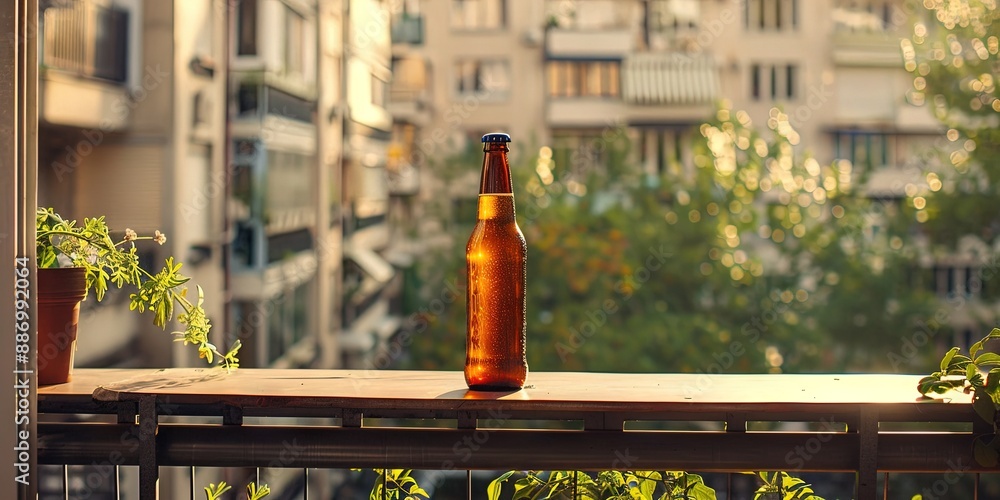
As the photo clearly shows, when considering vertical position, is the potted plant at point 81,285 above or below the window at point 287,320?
above

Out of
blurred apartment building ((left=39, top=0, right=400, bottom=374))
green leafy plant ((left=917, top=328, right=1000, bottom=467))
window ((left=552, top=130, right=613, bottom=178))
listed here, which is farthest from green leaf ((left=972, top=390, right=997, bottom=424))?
window ((left=552, top=130, right=613, bottom=178))

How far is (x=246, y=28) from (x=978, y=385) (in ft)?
32.4

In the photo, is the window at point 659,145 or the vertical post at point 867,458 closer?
the vertical post at point 867,458

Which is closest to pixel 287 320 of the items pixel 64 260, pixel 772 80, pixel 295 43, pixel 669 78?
pixel 295 43

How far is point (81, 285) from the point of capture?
157 cm

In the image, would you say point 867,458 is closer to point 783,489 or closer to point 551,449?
point 783,489

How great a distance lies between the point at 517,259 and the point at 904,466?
569 millimetres

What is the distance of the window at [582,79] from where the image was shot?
65.8 ft

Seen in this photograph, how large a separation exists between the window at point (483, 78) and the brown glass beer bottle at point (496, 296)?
19.0 metres

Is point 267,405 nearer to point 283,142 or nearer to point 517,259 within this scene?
point 517,259

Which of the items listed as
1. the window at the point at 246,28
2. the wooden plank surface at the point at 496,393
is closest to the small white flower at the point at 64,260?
the wooden plank surface at the point at 496,393

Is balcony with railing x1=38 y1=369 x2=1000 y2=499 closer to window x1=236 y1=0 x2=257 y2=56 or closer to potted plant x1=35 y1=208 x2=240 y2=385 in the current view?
potted plant x1=35 y1=208 x2=240 y2=385

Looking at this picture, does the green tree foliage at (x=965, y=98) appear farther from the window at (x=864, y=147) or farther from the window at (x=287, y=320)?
the window at (x=287, y=320)

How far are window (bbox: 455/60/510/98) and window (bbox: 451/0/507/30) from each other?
2.13ft
